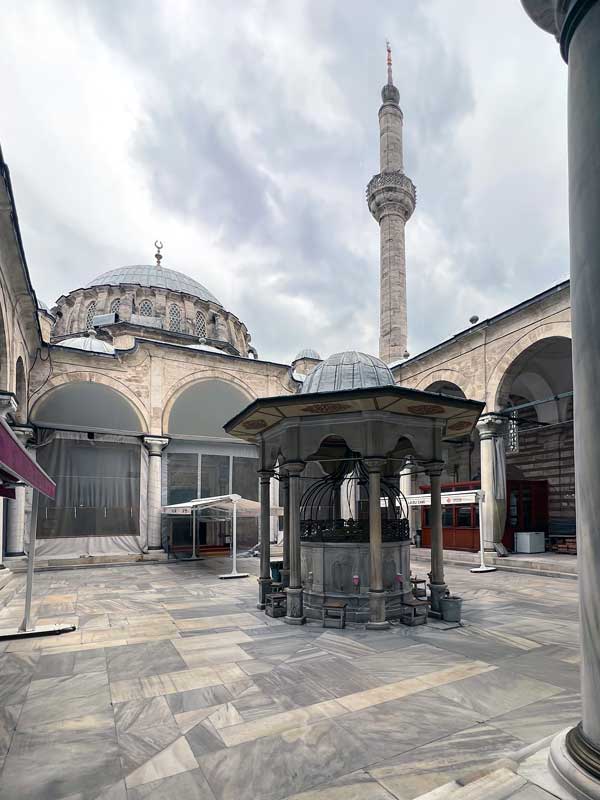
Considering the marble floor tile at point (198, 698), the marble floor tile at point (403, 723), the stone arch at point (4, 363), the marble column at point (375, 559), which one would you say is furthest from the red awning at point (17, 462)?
the stone arch at point (4, 363)

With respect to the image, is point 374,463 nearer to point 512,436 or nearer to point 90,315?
point 512,436

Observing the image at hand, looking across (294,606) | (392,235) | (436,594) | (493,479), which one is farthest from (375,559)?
(392,235)

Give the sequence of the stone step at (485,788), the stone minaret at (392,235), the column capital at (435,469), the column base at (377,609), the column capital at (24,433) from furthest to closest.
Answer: the stone minaret at (392,235) → the column capital at (24,433) → the column capital at (435,469) → the column base at (377,609) → the stone step at (485,788)

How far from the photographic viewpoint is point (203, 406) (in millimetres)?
20484

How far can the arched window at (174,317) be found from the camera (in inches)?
1128

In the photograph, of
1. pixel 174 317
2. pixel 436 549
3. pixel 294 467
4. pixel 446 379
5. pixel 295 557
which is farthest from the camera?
pixel 174 317

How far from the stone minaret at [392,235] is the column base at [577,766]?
26.7m

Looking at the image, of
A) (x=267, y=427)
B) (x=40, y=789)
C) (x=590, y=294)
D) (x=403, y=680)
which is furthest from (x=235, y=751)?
(x=267, y=427)

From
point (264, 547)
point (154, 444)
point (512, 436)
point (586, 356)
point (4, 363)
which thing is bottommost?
point (264, 547)

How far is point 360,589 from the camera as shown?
8.42 meters

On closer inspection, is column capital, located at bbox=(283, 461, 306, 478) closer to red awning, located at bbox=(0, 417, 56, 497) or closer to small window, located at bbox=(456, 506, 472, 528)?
red awning, located at bbox=(0, 417, 56, 497)

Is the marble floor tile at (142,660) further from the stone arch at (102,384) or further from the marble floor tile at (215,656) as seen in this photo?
the stone arch at (102,384)

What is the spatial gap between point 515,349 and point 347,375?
376 inches

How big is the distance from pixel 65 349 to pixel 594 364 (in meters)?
18.2
